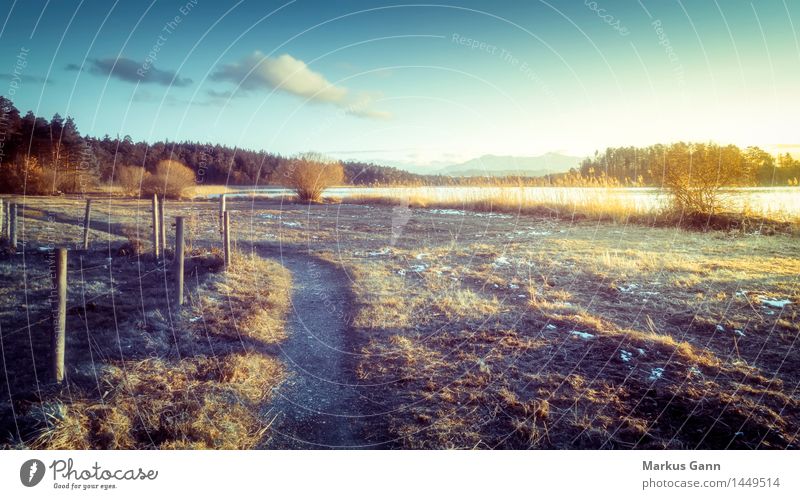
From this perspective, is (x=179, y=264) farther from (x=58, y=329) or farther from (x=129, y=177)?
(x=129, y=177)

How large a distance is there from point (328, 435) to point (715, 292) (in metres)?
6.65

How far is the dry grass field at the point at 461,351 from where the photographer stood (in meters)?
3.46

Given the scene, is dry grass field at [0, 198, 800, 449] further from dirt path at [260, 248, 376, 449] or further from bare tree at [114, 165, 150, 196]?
bare tree at [114, 165, 150, 196]

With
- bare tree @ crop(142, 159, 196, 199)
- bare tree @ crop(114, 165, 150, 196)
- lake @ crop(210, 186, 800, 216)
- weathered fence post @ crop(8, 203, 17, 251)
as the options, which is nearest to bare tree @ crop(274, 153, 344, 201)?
lake @ crop(210, 186, 800, 216)

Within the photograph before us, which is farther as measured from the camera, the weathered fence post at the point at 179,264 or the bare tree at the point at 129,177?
the bare tree at the point at 129,177

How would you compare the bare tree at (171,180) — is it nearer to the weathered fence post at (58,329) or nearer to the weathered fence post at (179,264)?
the weathered fence post at (179,264)

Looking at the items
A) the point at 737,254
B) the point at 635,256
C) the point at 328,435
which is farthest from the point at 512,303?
the point at 737,254

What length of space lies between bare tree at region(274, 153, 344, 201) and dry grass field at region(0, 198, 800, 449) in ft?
62.7

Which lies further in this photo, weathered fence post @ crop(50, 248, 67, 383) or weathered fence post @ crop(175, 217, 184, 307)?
weathered fence post @ crop(175, 217, 184, 307)

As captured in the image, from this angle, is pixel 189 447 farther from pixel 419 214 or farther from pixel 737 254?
pixel 419 214
